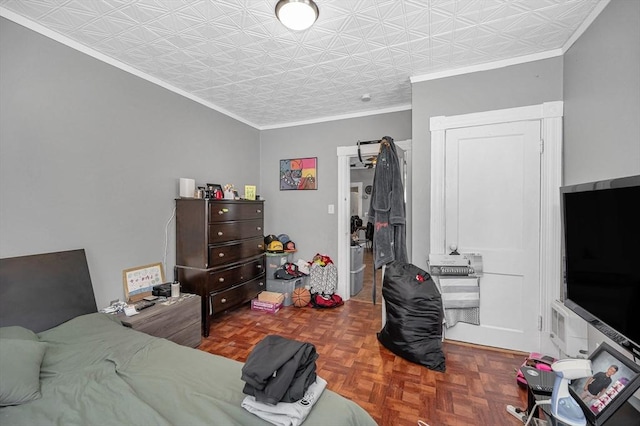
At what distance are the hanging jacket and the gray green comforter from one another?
5.92 feet

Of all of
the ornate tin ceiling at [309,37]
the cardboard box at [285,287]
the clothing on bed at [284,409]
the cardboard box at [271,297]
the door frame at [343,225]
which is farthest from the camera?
the door frame at [343,225]

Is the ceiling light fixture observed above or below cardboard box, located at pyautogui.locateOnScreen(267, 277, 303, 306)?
above

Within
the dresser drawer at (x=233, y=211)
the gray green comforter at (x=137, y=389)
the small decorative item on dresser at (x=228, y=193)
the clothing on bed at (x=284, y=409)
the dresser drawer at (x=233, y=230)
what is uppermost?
the small decorative item on dresser at (x=228, y=193)

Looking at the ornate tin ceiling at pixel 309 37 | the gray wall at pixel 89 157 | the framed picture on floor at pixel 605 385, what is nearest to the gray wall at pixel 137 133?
the gray wall at pixel 89 157

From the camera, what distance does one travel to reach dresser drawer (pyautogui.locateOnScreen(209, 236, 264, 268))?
9.52ft

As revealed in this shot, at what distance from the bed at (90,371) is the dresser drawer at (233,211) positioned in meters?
1.21

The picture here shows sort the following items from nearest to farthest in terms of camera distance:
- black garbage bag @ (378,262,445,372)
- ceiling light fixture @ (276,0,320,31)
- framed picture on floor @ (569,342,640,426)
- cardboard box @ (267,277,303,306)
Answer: framed picture on floor @ (569,342,640,426)
ceiling light fixture @ (276,0,320,31)
black garbage bag @ (378,262,445,372)
cardboard box @ (267,277,303,306)

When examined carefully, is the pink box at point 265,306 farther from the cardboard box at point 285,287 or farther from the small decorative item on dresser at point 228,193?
the small decorative item on dresser at point 228,193

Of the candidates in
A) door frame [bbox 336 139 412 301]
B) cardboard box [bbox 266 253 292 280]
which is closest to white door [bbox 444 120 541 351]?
door frame [bbox 336 139 412 301]

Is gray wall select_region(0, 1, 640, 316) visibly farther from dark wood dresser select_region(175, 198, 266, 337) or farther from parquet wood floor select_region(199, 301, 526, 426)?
parquet wood floor select_region(199, 301, 526, 426)

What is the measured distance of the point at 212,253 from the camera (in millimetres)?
2877

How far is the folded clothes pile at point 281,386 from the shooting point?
102 cm

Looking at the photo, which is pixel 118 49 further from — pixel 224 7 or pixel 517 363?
pixel 517 363

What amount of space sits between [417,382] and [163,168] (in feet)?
10.0
